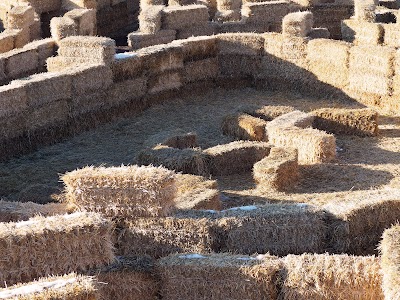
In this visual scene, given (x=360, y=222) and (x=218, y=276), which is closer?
(x=218, y=276)

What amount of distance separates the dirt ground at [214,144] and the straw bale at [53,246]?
13.4ft

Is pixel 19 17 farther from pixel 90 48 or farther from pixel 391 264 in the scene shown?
pixel 391 264

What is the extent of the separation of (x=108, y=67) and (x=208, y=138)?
3150 millimetres

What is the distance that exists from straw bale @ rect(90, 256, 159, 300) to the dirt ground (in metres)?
3.83

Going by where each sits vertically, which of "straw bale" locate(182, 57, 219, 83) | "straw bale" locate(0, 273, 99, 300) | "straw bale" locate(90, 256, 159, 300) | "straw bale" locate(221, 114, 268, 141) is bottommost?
"straw bale" locate(221, 114, 268, 141)

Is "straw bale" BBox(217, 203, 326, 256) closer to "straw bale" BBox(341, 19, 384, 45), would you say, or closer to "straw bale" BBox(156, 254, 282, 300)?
"straw bale" BBox(156, 254, 282, 300)

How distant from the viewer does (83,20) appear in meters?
25.8

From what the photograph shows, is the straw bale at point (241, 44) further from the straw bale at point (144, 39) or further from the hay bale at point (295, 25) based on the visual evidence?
the straw bale at point (144, 39)

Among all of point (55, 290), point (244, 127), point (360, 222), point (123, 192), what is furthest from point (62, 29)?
point (55, 290)

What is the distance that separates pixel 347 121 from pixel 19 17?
1063cm

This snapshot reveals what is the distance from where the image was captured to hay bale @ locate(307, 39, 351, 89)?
22359 mm

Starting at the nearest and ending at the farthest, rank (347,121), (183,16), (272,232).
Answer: (272,232)
(347,121)
(183,16)

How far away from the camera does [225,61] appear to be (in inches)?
941

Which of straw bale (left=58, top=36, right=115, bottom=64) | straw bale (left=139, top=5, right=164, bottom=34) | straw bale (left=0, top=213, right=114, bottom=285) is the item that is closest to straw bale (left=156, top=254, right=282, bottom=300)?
straw bale (left=0, top=213, right=114, bottom=285)
